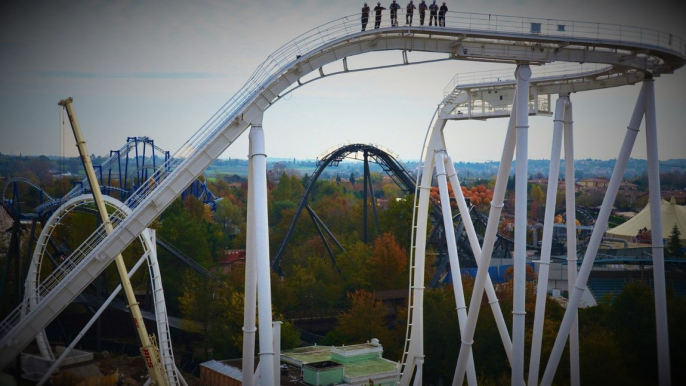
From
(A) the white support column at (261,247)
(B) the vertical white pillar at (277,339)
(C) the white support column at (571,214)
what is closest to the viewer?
(A) the white support column at (261,247)

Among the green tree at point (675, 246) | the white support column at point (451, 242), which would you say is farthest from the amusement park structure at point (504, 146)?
the green tree at point (675, 246)

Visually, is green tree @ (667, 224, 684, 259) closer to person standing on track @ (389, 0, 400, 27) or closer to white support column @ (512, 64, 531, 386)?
white support column @ (512, 64, 531, 386)

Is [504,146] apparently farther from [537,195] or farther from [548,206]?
[537,195]

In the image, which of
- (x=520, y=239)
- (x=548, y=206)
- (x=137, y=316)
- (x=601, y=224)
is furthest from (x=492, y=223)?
(x=137, y=316)

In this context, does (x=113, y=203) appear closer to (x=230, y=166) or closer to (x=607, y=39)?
(x=607, y=39)

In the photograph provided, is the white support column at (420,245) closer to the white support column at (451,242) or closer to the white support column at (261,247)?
the white support column at (451,242)

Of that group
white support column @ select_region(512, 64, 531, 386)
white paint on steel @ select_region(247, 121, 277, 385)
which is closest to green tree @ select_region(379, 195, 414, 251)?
white support column @ select_region(512, 64, 531, 386)
